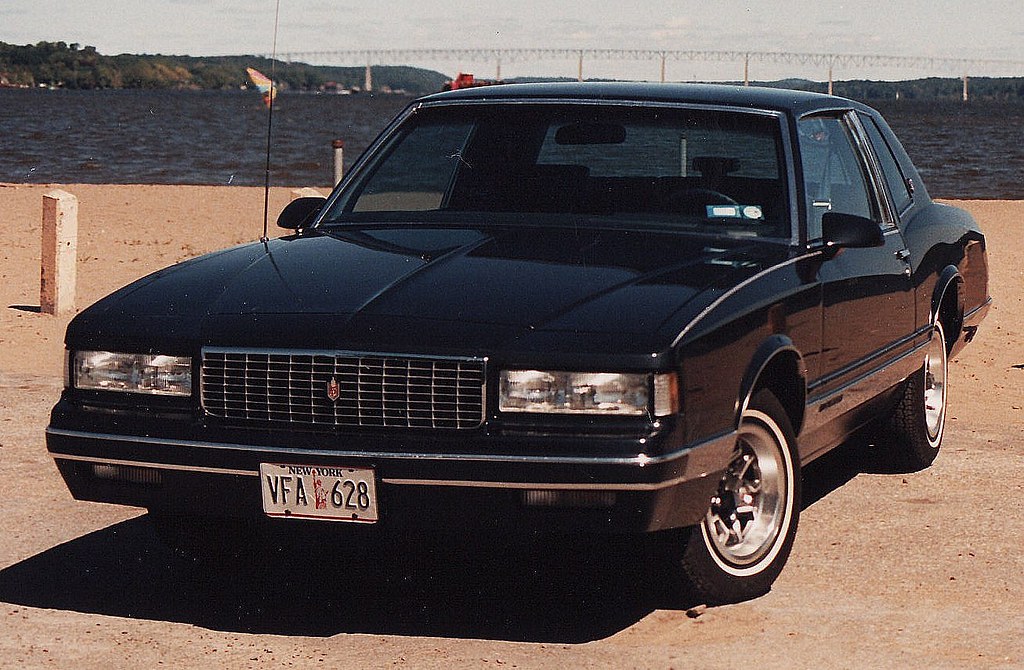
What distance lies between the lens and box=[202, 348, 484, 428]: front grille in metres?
4.60

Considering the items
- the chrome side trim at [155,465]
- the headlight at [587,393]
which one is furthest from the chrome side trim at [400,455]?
the headlight at [587,393]

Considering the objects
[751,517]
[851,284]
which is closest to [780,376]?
[751,517]

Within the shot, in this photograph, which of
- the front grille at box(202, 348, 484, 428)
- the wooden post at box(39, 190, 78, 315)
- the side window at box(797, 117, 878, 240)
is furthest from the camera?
the wooden post at box(39, 190, 78, 315)

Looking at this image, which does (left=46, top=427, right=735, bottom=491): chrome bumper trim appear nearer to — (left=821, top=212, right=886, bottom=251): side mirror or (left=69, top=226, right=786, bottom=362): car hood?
(left=69, top=226, right=786, bottom=362): car hood

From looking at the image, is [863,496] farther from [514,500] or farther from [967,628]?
[514,500]

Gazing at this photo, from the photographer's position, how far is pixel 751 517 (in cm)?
538

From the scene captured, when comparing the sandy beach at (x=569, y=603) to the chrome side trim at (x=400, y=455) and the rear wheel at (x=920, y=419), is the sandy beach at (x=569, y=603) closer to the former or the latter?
the rear wheel at (x=920, y=419)

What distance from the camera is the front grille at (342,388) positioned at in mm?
4602

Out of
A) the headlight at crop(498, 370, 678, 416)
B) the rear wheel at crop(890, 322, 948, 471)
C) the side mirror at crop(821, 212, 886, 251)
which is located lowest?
the rear wheel at crop(890, 322, 948, 471)

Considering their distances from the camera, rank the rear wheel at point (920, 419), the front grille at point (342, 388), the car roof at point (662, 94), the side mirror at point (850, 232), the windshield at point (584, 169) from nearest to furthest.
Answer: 1. the front grille at point (342, 388)
2. the side mirror at point (850, 232)
3. the windshield at point (584, 169)
4. the car roof at point (662, 94)
5. the rear wheel at point (920, 419)

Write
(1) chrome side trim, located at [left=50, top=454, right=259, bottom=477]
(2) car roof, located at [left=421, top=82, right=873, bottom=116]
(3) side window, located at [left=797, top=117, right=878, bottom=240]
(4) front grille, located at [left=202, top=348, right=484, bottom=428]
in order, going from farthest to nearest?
(2) car roof, located at [left=421, top=82, right=873, bottom=116] → (3) side window, located at [left=797, top=117, right=878, bottom=240] → (1) chrome side trim, located at [left=50, top=454, right=259, bottom=477] → (4) front grille, located at [left=202, top=348, right=484, bottom=428]

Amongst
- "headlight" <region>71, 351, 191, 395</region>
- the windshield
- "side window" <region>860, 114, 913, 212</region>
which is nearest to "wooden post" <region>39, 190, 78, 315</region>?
the windshield

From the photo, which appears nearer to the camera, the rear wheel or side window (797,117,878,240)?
side window (797,117,878,240)

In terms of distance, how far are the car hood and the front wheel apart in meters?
0.51
